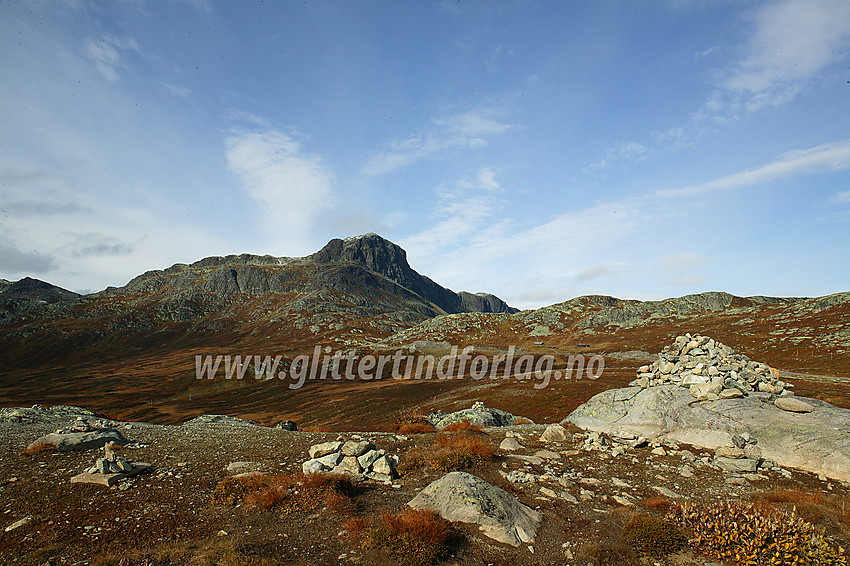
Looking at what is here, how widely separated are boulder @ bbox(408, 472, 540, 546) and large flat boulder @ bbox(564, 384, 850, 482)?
42.0ft

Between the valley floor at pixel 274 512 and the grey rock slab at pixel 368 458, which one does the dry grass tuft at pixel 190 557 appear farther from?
the grey rock slab at pixel 368 458

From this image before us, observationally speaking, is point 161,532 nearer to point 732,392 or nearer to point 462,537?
point 462,537

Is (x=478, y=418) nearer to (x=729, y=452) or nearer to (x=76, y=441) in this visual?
(x=729, y=452)

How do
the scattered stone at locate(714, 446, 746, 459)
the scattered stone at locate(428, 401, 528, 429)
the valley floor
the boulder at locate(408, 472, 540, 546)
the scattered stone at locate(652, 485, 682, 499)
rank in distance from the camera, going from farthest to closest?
the scattered stone at locate(428, 401, 528, 429) → the scattered stone at locate(714, 446, 746, 459) → the scattered stone at locate(652, 485, 682, 499) → the boulder at locate(408, 472, 540, 546) → the valley floor

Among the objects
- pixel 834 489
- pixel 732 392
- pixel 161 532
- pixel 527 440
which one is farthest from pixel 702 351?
pixel 161 532

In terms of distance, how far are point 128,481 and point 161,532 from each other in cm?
398

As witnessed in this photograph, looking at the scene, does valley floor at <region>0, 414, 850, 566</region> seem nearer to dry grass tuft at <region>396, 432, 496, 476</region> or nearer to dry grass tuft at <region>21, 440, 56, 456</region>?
dry grass tuft at <region>21, 440, 56, 456</region>

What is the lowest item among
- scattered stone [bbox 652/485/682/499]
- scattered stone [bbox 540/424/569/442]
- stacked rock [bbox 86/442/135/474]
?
scattered stone [bbox 540/424/569/442]

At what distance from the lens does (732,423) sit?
1911 cm

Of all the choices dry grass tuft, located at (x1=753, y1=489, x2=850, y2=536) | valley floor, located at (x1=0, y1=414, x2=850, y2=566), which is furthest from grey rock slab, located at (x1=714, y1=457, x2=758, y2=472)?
dry grass tuft, located at (x1=753, y1=489, x2=850, y2=536)

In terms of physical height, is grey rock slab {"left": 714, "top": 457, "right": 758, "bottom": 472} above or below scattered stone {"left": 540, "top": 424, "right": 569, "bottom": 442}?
above

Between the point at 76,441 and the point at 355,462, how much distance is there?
36.6ft

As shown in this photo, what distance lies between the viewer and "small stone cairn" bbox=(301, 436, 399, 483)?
14.1 m

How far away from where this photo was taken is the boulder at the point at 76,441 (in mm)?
14578
